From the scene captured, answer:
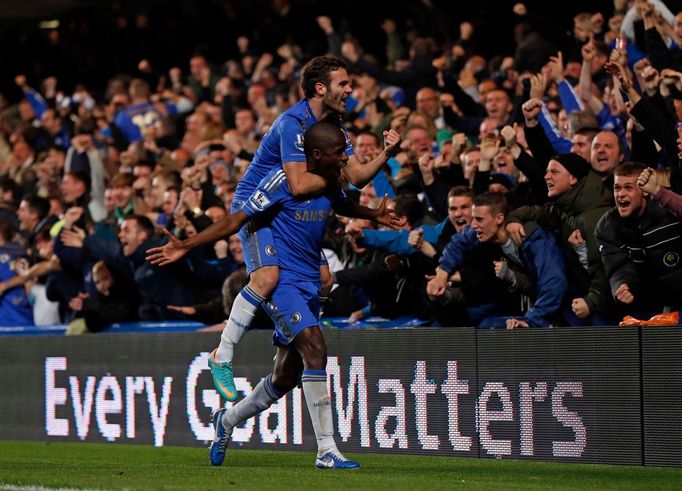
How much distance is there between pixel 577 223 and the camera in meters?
10.3

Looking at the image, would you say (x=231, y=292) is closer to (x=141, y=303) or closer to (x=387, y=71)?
(x=141, y=303)

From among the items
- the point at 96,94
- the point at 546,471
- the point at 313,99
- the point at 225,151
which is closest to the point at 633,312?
the point at 546,471

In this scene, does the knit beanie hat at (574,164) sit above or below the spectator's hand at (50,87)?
below

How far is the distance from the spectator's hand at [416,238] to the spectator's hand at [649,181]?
8.04 ft

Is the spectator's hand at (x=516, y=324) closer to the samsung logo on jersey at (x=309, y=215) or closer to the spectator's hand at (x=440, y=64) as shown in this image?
the samsung logo on jersey at (x=309, y=215)

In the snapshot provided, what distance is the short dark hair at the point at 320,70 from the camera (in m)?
8.72

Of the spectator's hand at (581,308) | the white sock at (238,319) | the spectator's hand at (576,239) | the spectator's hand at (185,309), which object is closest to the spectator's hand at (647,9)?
the spectator's hand at (576,239)

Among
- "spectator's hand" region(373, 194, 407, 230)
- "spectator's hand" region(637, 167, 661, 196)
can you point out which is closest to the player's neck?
"spectator's hand" region(373, 194, 407, 230)

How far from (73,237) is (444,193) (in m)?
Answer: 4.16

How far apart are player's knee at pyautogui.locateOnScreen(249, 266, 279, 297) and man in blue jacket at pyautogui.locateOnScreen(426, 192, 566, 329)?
7.10 feet

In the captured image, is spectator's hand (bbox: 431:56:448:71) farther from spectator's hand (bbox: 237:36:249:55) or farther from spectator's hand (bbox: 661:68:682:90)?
spectator's hand (bbox: 237:36:249:55)

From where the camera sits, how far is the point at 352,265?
496 inches

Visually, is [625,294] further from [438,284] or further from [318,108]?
[318,108]

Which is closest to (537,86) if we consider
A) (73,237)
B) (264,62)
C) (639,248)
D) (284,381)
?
(639,248)
